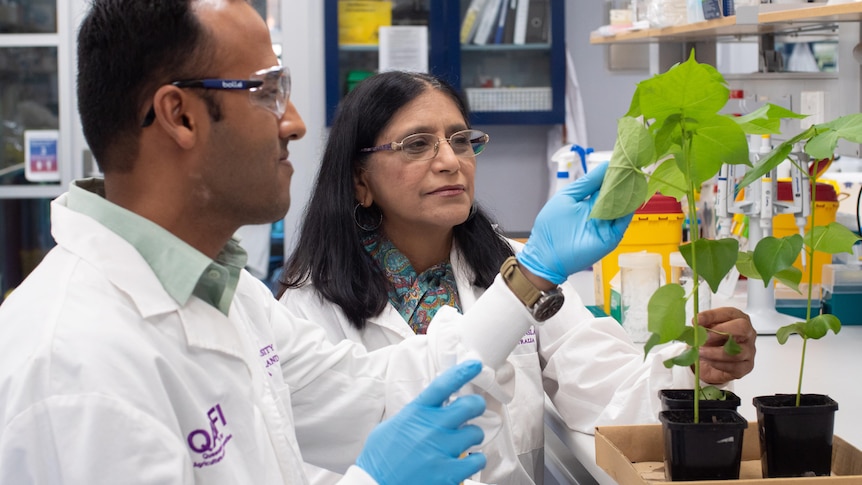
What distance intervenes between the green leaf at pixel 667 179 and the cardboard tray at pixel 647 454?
0.33 metres

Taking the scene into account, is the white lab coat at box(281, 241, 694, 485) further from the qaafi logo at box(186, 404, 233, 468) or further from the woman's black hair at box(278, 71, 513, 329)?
the qaafi logo at box(186, 404, 233, 468)

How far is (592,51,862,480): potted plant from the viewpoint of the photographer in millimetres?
1154

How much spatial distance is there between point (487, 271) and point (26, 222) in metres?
3.64

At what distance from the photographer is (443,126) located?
1911mm

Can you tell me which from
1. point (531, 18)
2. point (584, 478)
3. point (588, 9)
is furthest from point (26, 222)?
point (584, 478)

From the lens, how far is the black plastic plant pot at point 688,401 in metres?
1.28

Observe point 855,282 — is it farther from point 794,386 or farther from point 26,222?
point 26,222

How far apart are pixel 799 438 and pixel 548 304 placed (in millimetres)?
377

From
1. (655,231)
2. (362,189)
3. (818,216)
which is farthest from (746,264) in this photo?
(818,216)

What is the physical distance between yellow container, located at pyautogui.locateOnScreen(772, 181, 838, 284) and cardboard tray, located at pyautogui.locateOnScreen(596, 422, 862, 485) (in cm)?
108

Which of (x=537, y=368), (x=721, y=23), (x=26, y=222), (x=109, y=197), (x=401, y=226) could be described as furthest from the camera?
(x=26, y=222)

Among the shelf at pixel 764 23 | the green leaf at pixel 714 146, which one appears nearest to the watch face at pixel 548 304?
the green leaf at pixel 714 146

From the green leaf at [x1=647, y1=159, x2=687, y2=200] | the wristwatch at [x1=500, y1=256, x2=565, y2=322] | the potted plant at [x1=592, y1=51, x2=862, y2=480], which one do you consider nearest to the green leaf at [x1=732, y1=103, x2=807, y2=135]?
the potted plant at [x1=592, y1=51, x2=862, y2=480]

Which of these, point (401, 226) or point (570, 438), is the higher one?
point (401, 226)
